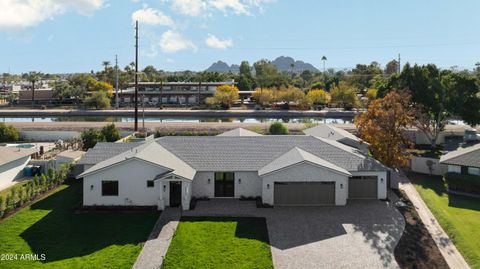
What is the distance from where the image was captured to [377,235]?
73.2 ft

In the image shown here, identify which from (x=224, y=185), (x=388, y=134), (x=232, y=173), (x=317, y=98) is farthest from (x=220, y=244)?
(x=317, y=98)

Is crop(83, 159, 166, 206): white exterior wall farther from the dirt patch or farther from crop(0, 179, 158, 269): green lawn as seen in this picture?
the dirt patch

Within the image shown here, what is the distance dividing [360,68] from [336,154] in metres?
136

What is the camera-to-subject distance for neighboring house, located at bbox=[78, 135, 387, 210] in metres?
26.5

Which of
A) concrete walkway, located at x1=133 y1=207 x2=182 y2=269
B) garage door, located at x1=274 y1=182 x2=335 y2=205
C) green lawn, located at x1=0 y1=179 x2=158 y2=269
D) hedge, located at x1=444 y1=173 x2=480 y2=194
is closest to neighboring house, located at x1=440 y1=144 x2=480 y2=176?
hedge, located at x1=444 y1=173 x2=480 y2=194

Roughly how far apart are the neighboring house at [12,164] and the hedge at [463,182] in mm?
32638

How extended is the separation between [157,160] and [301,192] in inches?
375

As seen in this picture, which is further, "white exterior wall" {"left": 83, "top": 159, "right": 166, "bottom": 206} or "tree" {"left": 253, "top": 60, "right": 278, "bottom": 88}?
"tree" {"left": 253, "top": 60, "right": 278, "bottom": 88}

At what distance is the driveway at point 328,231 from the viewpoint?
19.3m

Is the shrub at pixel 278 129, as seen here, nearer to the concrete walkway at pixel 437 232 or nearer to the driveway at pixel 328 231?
the concrete walkway at pixel 437 232

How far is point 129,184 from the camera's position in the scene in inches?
1046

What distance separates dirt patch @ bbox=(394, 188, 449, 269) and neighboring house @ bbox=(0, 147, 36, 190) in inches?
1073

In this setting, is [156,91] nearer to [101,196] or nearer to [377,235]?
[101,196]

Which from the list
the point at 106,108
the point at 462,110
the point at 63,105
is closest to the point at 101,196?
the point at 462,110
